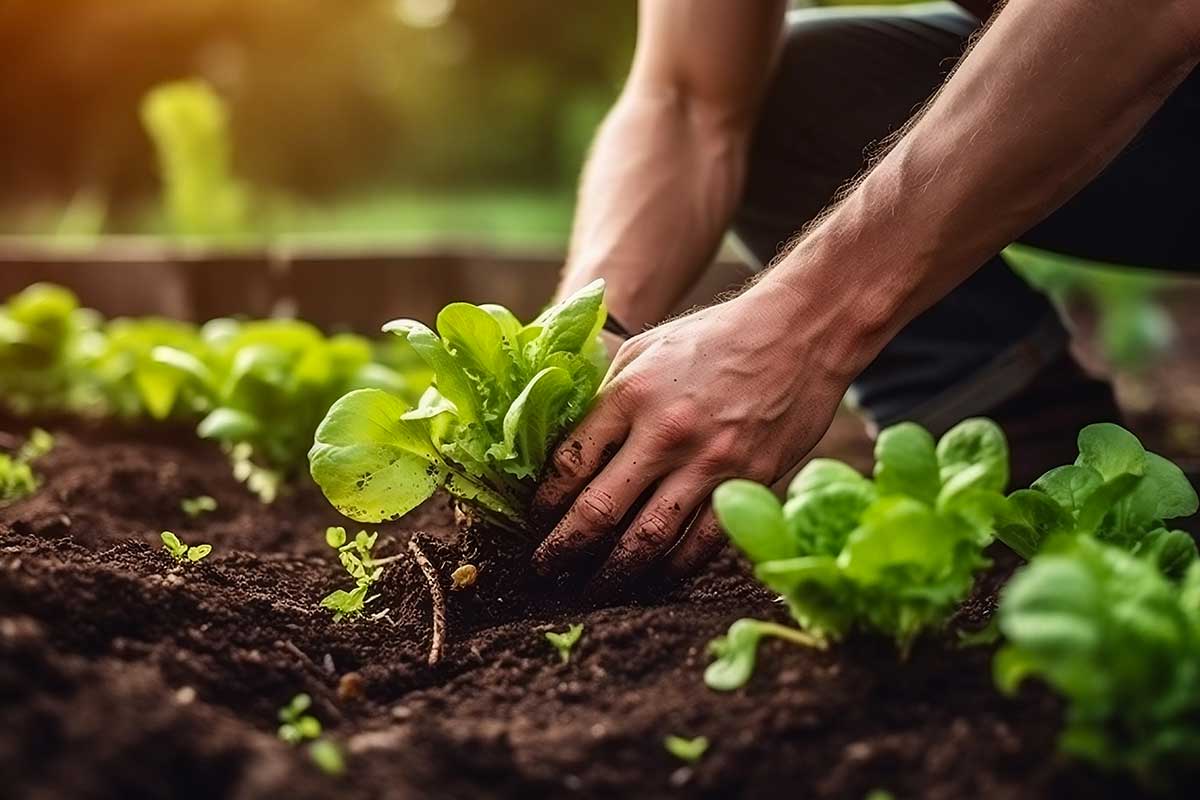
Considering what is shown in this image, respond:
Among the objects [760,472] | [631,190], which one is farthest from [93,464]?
[760,472]

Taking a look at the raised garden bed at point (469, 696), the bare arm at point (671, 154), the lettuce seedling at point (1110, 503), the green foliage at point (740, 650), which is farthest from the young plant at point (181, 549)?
the lettuce seedling at point (1110, 503)

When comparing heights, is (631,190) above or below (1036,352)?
above

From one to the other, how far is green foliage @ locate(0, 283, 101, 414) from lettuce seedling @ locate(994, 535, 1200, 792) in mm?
2701

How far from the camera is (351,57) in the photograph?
1131cm

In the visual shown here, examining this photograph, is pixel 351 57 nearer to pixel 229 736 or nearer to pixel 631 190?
pixel 631 190

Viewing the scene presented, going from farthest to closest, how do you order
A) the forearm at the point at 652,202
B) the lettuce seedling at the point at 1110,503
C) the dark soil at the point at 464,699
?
the forearm at the point at 652,202 < the lettuce seedling at the point at 1110,503 < the dark soil at the point at 464,699

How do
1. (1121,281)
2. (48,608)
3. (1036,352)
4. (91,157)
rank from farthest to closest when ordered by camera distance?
(91,157), (1121,281), (1036,352), (48,608)

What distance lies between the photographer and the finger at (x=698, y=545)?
154cm

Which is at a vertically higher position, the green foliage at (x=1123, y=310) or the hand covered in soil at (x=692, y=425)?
the hand covered in soil at (x=692, y=425)

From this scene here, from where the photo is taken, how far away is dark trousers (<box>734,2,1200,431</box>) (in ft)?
8.27

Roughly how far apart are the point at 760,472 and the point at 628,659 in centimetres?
31

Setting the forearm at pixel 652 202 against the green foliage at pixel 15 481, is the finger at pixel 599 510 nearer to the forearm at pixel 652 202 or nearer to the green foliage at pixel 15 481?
the forearm at pixel 652 202

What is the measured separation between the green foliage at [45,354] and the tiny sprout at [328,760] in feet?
7.56

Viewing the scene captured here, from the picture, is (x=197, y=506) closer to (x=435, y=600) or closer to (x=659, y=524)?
(x=435, y=600)
